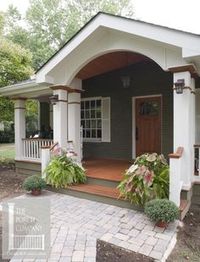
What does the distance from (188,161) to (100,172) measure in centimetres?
240

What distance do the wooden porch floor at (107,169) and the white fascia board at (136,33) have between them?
2976mm

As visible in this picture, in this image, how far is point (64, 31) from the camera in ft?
85.7

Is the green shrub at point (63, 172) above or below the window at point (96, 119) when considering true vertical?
below

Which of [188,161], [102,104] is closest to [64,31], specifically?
[102,104]

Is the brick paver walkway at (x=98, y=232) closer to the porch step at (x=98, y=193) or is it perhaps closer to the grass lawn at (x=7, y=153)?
the porch step at (x=98, y=193)

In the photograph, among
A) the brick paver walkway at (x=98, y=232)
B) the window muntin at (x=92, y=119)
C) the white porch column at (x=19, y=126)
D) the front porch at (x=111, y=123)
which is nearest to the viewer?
the brick paver walkway at (x=98, y=232)

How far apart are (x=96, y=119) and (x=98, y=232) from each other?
5.30 meters

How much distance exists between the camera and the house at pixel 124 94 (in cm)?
466

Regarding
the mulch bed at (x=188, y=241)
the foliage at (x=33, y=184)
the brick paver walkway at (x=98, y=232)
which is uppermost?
the foliage at (x=33, y=184)

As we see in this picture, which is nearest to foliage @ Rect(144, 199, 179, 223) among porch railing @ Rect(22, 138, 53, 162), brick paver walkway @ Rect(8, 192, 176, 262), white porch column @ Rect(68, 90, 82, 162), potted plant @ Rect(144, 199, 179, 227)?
potted plant @ Rect(144, 199, 179, 227)

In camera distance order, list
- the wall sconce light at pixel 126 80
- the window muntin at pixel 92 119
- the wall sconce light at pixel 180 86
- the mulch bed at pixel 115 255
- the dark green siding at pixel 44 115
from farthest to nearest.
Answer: the dark green siding at pixel 44 115 < the window muntin at pixel 92 119 < the wall sconce light at pixel 126 80 < the wall sconce light at pixel 180 86 < the mulch bed at pixel 115 255

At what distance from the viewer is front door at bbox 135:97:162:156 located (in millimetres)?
7598

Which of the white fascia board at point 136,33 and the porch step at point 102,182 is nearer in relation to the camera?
the white fascia board at point 136,33

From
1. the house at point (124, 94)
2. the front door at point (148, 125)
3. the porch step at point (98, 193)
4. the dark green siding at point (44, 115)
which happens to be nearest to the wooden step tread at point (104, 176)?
the porch step at point (98, 193)
